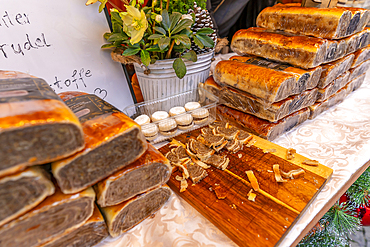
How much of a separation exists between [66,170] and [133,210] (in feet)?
1.00

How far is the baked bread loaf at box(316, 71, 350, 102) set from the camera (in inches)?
53.7

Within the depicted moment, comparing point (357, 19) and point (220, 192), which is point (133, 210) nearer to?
point (220, 192)

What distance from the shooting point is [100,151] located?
1.97ft

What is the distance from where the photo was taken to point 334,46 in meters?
1.22

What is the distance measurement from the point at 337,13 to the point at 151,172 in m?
1.30

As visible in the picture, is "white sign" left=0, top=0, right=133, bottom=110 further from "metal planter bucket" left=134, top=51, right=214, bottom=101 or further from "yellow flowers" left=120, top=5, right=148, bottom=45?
"yellow flowers" left=120, top=5, right=148, bottom=45

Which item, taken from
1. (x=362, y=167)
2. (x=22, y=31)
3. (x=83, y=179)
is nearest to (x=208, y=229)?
(x=83, y=179)

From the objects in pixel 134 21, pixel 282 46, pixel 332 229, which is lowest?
pixel 332 229

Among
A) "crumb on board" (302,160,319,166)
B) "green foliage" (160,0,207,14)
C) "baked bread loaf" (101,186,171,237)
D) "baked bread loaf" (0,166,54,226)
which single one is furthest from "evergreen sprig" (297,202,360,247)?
"green foliage" (160,0,207,14)

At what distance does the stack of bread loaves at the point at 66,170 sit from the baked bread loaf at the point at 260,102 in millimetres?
719

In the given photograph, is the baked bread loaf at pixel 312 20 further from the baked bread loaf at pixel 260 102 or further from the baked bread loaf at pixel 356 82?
the baked bread loaf at pixel 356 82

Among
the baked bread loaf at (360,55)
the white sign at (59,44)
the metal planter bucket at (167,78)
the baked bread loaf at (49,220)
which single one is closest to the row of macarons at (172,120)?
the metal planter bucket at (167,78)

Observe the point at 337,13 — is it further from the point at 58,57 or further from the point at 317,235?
the point at 58,57

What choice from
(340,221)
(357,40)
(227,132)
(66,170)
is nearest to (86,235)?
(66,170)
